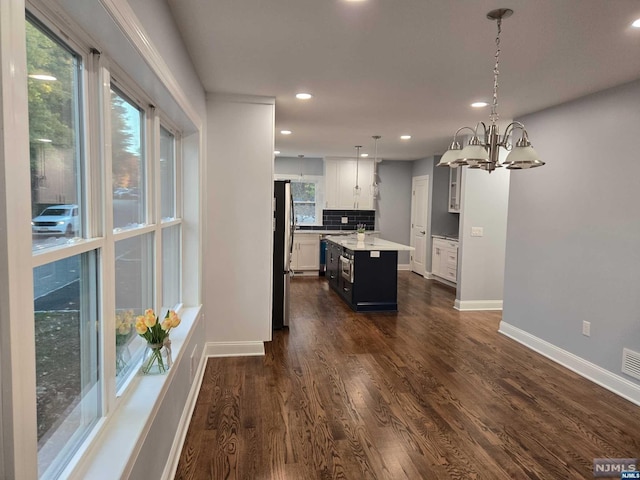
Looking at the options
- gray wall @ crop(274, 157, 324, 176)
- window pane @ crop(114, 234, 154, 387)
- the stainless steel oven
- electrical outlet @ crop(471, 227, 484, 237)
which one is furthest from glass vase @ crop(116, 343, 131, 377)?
gray wall @ crop(274, 157, 324, 176)

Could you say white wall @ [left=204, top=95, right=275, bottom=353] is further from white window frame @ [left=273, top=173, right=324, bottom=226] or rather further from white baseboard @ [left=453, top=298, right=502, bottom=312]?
white window frame @ [left=273, top=173, right=324, bottom=226]

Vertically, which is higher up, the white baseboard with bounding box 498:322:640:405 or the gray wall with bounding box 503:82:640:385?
the gray wall with bounding box 503:82:640:385

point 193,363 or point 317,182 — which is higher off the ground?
point 317,182

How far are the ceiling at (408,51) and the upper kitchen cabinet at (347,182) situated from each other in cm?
427

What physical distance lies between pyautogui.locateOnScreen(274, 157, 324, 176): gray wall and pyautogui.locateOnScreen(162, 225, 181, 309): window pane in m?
5.83

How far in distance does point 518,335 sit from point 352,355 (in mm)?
1967

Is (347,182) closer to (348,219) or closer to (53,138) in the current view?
(348,219)

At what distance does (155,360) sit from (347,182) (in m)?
7.09

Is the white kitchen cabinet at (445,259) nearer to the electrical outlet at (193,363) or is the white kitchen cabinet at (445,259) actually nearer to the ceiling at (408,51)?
the ceiling at (408,51)

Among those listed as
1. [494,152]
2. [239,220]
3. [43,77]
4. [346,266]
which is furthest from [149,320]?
[346,266]

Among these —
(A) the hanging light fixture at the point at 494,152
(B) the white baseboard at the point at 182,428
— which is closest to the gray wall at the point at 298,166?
(B) the white baseboard at the point at 182,428

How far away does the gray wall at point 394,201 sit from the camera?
908 cm

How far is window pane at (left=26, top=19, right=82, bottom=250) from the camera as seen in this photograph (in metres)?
1.07

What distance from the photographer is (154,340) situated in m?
1.96
